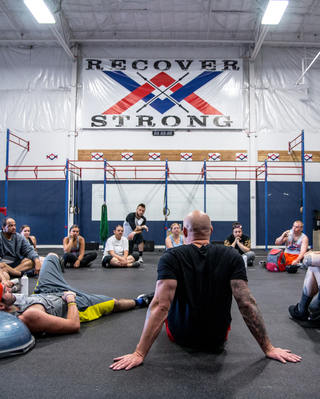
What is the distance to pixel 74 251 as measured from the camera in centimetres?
475


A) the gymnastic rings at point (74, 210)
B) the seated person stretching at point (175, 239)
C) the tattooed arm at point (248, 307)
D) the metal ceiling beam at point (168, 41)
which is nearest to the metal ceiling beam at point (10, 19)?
the metal ceiling beam at point (168, 41)

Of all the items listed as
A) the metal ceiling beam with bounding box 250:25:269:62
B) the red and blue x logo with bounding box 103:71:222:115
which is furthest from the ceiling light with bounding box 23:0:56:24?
the metal ceiling beam with bounding box 250:25:269:62

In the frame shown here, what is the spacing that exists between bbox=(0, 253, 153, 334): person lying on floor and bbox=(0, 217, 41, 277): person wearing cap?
4.14 ft

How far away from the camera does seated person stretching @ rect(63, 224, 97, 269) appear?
4.52m

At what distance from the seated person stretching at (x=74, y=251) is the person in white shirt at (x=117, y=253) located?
0.30 meters

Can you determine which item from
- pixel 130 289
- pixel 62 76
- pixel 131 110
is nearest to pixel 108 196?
pixel 131 110

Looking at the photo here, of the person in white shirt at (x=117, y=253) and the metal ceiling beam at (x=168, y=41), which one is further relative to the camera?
the metal ceiling beam at (x=168, y=41)

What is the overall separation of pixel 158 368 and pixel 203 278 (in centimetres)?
49

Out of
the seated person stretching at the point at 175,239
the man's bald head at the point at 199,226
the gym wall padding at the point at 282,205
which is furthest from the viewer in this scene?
the gym wall padding at the point at 282,205

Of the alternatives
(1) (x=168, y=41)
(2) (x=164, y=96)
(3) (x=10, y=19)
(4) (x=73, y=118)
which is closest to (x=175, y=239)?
(2) (x=164, y=96)

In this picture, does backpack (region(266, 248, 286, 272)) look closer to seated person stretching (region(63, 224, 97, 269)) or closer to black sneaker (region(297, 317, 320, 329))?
black sneaker (region(297, 317, 320, 329))

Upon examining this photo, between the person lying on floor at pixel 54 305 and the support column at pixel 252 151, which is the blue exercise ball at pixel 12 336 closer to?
the person lying on floor at pixel 54 305

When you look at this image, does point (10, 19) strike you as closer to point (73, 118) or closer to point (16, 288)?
point (73, 118)

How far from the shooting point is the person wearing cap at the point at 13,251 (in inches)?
124
